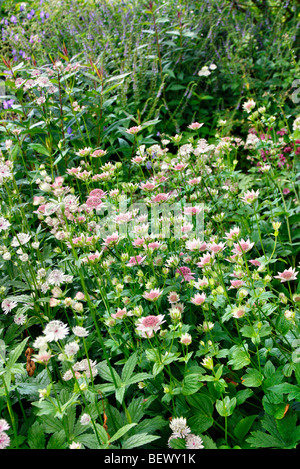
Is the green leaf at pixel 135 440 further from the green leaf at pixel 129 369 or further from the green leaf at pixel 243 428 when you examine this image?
the green leaf at pixel 243 428

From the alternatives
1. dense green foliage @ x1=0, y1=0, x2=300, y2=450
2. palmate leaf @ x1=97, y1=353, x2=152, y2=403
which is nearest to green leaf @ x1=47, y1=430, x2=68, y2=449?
dense green foliage @ x1=0, y1=0, x2=300, y2=450

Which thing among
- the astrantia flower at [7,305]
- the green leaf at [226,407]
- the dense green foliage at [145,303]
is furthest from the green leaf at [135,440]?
the astrantia flower at [7,305]

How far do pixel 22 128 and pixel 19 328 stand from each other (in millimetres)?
1266

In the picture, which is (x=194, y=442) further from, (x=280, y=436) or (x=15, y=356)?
(x=15, y=356)

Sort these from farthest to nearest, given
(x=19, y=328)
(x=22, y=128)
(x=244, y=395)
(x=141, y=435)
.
Result: (x=22, y=128) < (x=19, y=328) < (x=244, y=395) < (x=141, y=435)

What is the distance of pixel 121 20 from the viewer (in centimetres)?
385

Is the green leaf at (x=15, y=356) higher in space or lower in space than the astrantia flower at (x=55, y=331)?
lower

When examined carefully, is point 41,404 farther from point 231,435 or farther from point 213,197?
point 213,197

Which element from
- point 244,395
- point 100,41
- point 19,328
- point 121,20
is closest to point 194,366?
point 244,395

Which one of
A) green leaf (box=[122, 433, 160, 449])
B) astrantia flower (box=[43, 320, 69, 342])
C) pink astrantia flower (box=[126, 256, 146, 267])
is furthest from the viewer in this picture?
pink astrantia flower (box=[126, 256, 146, 267])

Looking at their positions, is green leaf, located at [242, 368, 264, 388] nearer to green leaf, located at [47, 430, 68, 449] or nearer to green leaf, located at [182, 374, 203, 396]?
green leaf, located at [182, 374, 203, 396]

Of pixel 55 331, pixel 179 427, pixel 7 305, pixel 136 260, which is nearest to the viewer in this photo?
pixel 55 331

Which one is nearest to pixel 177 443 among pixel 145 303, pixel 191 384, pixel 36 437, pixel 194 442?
pixel 194 442

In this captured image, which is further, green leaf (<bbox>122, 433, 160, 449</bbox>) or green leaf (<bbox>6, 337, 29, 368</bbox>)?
green leaf (<bbox>6, 337, 29, 368</bbox>)
